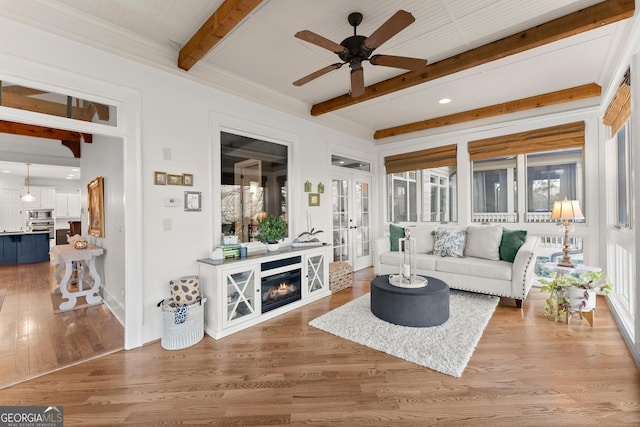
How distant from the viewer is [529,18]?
232 cm

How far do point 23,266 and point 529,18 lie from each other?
9.84 meters

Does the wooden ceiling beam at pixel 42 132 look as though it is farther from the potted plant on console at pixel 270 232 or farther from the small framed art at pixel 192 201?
the potted plant on console at pixel 270 232

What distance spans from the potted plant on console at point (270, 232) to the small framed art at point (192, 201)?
0.76 meters

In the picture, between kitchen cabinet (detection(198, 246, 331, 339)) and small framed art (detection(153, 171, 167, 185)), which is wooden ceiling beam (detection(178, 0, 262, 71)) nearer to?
small framed art (detection(153, 171, 167, 185))

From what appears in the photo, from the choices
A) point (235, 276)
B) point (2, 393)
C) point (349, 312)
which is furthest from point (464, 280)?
point (2, 393)

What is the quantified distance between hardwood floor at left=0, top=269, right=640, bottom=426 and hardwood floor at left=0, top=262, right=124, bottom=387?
23cm

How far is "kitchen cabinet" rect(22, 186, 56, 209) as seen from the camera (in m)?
8.67

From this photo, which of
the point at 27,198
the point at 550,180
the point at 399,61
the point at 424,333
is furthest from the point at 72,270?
the point at 27,198

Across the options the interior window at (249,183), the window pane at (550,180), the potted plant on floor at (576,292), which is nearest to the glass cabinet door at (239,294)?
the interior window at (249,183)

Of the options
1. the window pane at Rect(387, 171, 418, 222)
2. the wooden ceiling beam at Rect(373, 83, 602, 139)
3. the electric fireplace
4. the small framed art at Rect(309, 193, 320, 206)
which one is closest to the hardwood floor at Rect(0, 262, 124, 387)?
the electric fireplace

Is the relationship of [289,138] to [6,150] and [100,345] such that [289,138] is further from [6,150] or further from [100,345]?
[6,150]

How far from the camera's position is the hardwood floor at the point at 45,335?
2.24m

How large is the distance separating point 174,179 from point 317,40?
74.8 inches

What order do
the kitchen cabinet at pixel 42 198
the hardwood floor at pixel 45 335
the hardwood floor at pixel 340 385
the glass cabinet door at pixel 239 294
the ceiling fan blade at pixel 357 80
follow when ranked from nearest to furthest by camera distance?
the hardwood floor at pixel 340 385 → the hardwood floor at pixel 45 335 → the ceiling fan blade at pixel 357 80 → the glass cabinet door at pixel 239 294 → the kitchen cabinet at pixel 42 198
